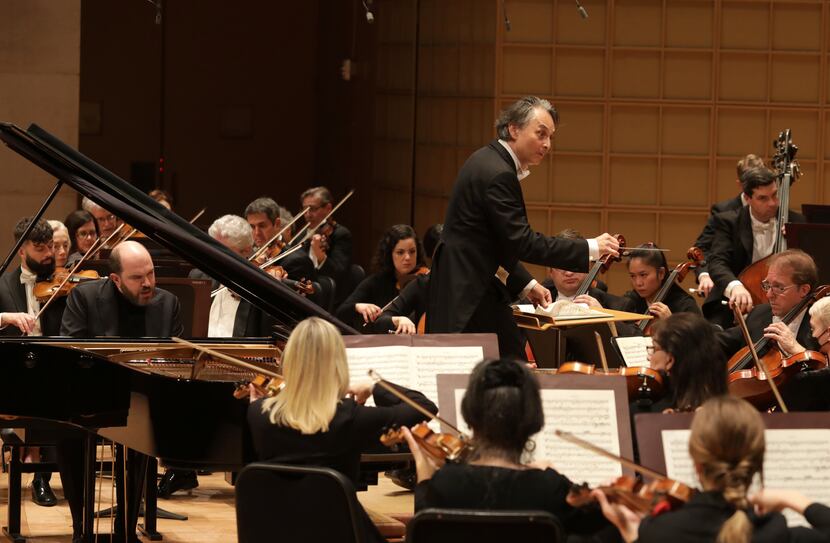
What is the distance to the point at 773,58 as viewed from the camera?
28.3 ft

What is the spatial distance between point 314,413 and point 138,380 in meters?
1.15

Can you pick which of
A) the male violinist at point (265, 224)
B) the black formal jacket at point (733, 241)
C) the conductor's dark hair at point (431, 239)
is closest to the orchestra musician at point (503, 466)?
the black formal jacket at point (733, 241)

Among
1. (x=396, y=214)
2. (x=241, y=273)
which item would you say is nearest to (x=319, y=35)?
(x=396, y=214)

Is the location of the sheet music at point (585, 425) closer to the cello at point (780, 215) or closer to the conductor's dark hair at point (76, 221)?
the cello at point (780, 215)

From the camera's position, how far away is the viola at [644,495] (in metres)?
2.67

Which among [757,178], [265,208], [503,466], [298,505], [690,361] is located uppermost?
[757,178]

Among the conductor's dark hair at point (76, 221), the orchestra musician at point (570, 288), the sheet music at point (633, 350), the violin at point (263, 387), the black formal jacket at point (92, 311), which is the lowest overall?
the violin at point (263, 387)

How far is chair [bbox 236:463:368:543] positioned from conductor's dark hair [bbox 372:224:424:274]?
362 cm

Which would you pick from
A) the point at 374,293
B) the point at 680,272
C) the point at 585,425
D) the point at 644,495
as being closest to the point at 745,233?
the point at 680,272

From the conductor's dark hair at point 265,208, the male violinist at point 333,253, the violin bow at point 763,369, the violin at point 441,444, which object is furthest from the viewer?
the male violinist at point 333,253

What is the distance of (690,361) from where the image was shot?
341cm

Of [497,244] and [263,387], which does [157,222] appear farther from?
[497,244]

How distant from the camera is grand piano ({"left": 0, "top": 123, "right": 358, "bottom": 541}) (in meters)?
4.12

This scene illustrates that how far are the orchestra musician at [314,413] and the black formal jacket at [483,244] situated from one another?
1199 millimetres
